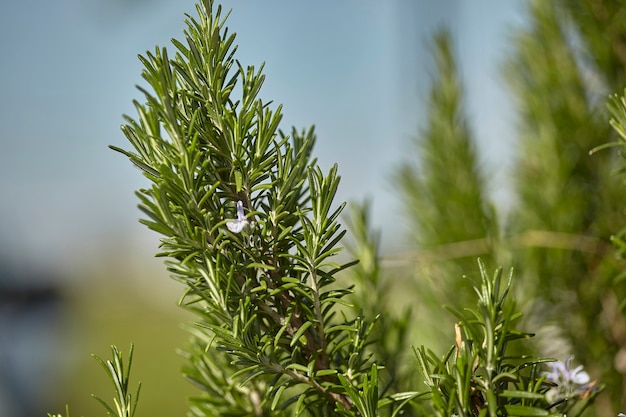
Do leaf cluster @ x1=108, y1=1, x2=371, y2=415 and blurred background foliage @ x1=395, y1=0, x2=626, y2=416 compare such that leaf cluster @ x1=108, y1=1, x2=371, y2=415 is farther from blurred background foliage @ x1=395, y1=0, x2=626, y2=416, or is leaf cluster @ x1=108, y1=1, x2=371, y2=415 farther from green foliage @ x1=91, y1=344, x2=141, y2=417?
blurred background foliage @ x1=395, y1=0, x2=626, y2=416

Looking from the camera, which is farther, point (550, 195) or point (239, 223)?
point (550, 195)

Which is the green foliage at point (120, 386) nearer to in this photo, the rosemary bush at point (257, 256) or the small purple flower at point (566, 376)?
the rosemary bush at point (257, 256)

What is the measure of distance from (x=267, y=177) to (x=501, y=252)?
0.64 ft

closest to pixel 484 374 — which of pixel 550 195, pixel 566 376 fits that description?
pixel 566 376

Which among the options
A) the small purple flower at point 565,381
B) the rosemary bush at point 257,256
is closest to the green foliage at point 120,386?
the rosemary bush at point 257,256

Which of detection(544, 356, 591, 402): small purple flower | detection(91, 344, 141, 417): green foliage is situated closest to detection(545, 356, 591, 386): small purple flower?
detection(544, 356, 591, 402): small purple flower

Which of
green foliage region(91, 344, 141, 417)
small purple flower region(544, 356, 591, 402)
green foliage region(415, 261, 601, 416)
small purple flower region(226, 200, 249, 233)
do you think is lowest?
small purple flower region(544, 356, 591, 402)

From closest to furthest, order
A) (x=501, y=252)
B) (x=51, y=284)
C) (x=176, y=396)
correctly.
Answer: (x=501, y=252) → (x=176, y=396) → (x=51, y=284)

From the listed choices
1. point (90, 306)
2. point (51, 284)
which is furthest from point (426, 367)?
point (90, 306)

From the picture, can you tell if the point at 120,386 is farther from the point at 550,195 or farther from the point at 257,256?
the point at 550,195

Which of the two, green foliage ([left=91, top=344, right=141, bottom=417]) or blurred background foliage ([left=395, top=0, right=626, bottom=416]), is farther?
blurred background foliage ([left=395, top=0, right=626, bottom=416])

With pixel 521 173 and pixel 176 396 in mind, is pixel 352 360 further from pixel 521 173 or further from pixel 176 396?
pixel 176 396

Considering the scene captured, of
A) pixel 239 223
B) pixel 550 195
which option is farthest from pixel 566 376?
pixel 550 195

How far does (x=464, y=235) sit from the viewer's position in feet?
1.23
